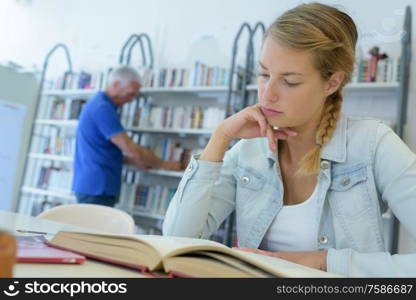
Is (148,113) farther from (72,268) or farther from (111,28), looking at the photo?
(72,268)

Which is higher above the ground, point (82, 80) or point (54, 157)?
point (82, 80)

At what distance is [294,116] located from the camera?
110 centimetres

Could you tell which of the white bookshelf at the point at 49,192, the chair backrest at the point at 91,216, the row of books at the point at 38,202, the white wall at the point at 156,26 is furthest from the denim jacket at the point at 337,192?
the row of books at the point at 38,202

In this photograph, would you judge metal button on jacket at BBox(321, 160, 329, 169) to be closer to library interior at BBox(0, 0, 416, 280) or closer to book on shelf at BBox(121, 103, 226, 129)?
library interior at BBox(0, 0, 416, 280)

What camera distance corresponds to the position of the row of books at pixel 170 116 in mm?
3209

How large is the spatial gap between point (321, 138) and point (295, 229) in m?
0.26

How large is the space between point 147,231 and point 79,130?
3.20 ft

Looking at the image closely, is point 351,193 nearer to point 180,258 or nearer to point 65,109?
point 180,258

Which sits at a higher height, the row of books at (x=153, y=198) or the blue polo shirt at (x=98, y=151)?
the blue polo shirt at (x=98, y=151)

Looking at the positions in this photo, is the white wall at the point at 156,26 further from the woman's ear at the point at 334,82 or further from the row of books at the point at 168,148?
the woman's ear at the point at 334,82

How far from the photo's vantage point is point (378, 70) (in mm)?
2617

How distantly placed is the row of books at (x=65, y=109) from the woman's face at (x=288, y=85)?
3159mm

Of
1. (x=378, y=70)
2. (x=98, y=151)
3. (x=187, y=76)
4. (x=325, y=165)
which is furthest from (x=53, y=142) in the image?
(x=325, y=165)

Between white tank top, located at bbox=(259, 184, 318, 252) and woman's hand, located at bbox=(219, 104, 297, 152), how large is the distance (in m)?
0.18
